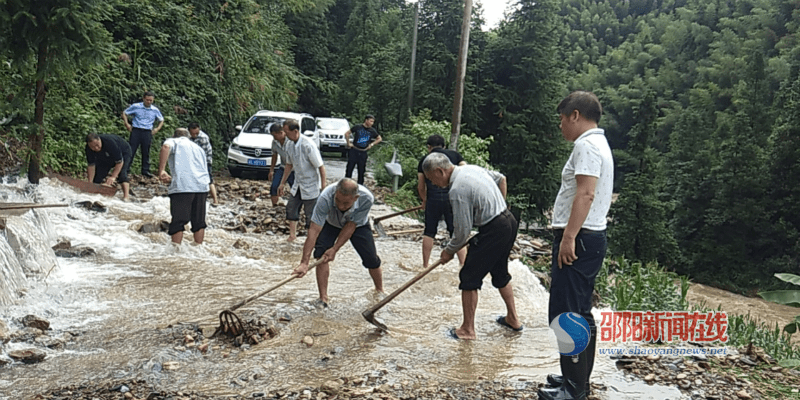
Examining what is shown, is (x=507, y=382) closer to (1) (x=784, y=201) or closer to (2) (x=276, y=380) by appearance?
(2) (x=276, y=380)

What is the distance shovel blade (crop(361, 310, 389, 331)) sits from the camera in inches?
218

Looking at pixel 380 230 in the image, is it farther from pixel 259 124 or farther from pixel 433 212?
pixel 259 124

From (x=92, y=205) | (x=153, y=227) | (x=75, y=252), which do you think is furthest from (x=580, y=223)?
(x=92, y=205)

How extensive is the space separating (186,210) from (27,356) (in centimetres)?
318

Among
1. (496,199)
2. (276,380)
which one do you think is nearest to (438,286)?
(496,199)

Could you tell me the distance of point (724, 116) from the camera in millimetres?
44156

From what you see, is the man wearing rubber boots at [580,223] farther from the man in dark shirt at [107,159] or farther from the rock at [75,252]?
the man in dark shirt at [107,159]

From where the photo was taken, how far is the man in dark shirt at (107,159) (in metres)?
10.1

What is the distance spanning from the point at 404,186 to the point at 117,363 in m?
10.9

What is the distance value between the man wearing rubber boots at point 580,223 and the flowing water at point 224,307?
0.65 meters

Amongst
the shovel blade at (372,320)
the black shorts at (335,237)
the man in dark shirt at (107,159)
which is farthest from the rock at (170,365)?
the man in dark shirt at (107,159)

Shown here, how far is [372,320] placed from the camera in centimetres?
561

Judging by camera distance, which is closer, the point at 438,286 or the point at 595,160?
the point at 595,160
